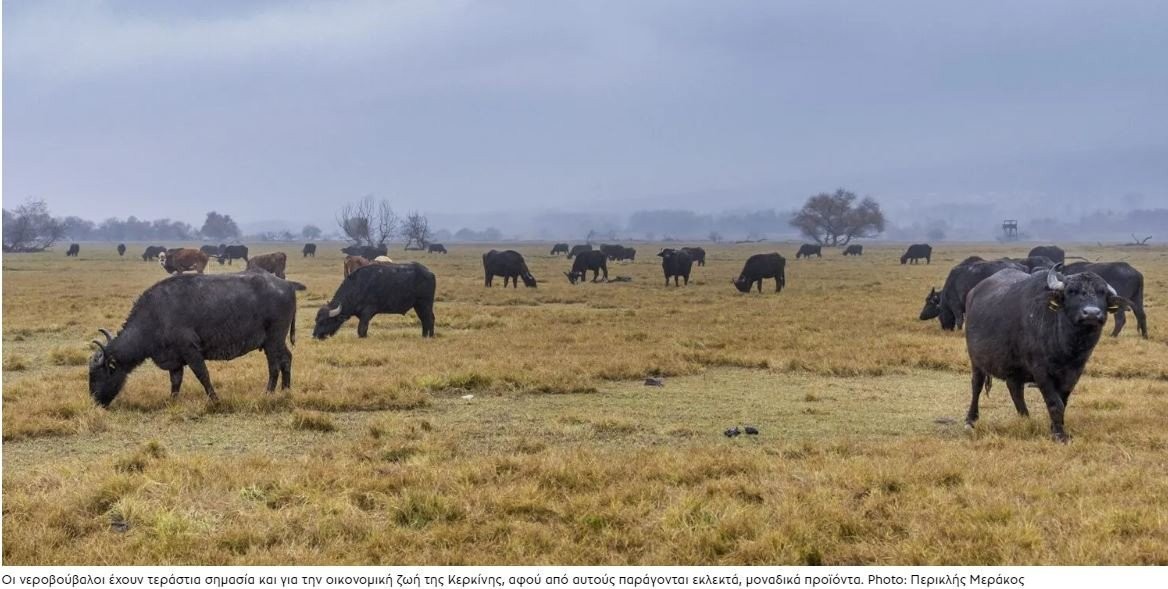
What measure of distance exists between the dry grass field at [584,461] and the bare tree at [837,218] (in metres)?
115

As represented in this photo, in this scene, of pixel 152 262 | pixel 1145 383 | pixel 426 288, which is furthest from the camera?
pixel 152 262

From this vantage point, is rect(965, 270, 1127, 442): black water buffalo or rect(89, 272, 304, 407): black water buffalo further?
rect(89, 272, 304, 407): black water buffalo

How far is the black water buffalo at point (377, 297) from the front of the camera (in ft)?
58.7

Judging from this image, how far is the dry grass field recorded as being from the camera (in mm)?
5465

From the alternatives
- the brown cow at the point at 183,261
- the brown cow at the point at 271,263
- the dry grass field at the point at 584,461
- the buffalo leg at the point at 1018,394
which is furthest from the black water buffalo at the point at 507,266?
the buffalo leg at the point at 1018,394

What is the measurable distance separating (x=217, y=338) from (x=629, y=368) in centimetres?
638

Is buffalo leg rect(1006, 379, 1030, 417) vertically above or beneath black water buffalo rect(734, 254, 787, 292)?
beneath

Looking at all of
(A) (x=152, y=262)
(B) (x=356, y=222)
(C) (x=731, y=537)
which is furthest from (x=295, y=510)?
(B) (x=356, y=222)

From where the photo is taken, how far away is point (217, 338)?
34.9 feet

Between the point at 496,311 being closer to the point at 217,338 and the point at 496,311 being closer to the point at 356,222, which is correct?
the point at 217,338

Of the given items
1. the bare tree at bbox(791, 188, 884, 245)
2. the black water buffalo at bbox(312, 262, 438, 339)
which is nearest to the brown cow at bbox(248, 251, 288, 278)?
the black water buffalo at bbox(312, 262, 438, 339)

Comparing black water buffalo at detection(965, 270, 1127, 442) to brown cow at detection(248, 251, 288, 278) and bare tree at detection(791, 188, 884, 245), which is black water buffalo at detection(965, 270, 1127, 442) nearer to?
brown cow at detection(248, 251, 288, 278)

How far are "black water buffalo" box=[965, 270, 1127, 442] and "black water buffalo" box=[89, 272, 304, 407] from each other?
9167mm

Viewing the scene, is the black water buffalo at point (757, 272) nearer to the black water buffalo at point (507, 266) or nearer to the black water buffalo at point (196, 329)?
the black water buffalo at point (507, 266)
